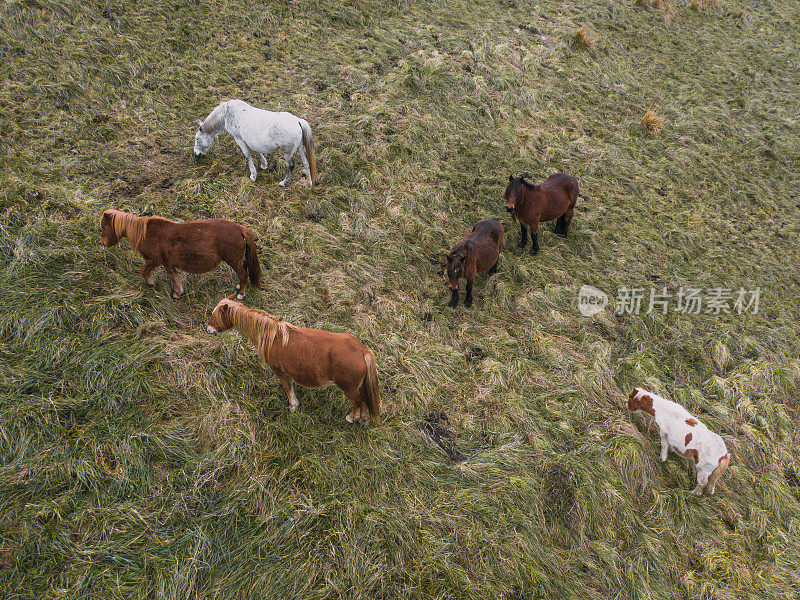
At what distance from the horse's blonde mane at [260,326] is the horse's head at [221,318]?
24 mm

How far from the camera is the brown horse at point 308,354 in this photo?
434cm

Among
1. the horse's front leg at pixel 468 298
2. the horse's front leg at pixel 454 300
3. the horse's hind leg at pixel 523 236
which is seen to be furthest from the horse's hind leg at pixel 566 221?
the horse's front leg at pixel 454 300

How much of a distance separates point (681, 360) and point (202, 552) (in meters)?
6.78

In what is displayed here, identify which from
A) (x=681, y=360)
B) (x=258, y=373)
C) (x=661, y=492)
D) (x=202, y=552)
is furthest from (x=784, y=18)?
(x=202, y=552)

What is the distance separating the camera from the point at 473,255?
248 inches

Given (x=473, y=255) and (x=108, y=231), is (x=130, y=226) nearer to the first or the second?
(x=108, y=231)

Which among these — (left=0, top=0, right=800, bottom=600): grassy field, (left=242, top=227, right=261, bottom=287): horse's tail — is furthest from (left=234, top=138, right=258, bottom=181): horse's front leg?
(left=242, top=227, right=261, bottom=287): horse's tail

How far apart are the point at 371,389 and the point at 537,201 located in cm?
449

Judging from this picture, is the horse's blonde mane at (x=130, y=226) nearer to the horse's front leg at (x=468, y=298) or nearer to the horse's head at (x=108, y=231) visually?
the horse's head at (x=108, y=231)

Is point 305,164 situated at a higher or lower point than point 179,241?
higher

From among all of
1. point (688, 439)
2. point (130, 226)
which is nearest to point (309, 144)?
point (130, 226)

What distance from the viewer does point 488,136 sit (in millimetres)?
9281

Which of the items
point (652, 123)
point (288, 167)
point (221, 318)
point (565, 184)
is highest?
point (652, 123)

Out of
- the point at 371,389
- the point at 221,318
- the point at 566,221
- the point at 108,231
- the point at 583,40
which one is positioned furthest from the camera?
the point at 583,40
